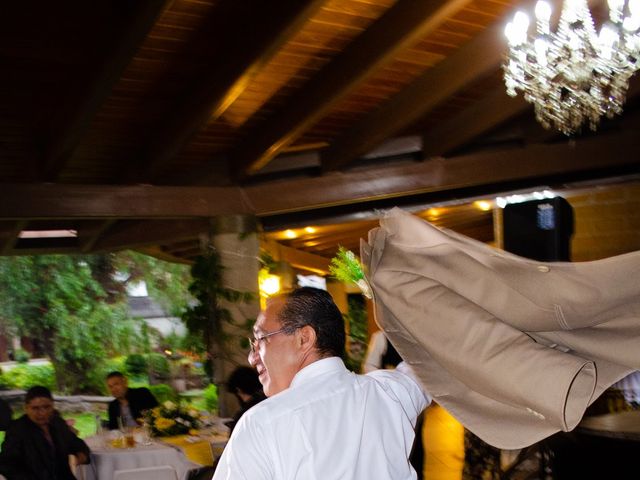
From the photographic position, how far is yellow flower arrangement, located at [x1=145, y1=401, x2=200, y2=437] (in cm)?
541

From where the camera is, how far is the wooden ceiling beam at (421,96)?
5680mm

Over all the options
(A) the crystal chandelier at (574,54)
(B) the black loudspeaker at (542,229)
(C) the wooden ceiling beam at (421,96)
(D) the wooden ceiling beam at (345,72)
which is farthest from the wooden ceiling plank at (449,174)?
(B) the black loudspeaker at (542,229)

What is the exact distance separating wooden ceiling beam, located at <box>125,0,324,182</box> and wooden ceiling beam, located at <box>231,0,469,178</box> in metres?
0.80

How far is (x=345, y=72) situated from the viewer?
5.52 metres

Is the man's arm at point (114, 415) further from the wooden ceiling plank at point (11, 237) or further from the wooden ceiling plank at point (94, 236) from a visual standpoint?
the wooden ceiling plank at point (94, 236)

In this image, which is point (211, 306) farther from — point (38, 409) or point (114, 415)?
point (38, 409)

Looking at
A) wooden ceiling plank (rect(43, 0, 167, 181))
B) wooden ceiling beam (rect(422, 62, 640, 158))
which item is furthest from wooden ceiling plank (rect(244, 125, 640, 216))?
wooden ceiling plank (rect(43, 0, 167, 181))

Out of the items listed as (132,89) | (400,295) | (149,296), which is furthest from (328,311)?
(149,296)

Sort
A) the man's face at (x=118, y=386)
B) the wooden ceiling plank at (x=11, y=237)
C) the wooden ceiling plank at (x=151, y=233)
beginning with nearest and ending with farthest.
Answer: the man's face at (x=118, y=386)
the wooden ceiling plank at (x=151, y=233)
the wooden ceiling plank at (x=11, y=237)

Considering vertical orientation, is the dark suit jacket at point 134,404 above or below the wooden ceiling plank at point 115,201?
below

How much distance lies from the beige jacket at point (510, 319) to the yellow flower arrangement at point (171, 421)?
4108 millimetres

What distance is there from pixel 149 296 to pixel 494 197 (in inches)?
222

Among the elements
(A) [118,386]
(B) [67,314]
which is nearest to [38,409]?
(A) [118,386]

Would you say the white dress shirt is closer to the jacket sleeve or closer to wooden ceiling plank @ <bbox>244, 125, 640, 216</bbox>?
the jacket sleeve
